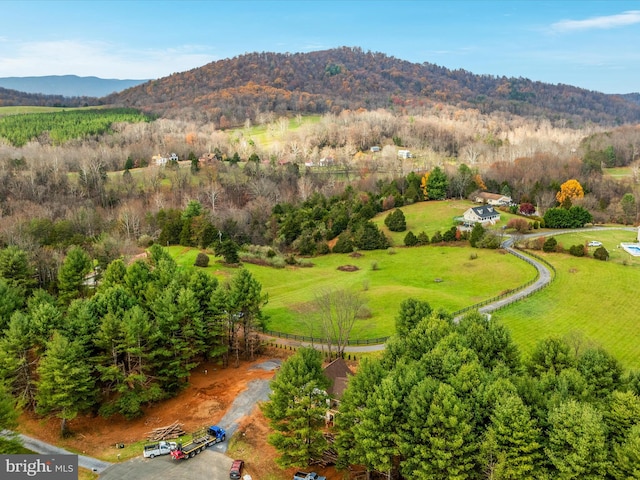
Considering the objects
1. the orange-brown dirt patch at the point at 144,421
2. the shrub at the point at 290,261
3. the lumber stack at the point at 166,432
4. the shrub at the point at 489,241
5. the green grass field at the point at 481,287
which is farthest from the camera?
the shrub at the point at 290,261

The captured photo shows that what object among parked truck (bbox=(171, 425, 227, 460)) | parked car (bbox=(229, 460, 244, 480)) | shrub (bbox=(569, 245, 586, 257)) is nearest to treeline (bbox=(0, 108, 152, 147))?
parked truck (bbox=(171, 425, 227, 460))

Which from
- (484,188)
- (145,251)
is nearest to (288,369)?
(145,251)

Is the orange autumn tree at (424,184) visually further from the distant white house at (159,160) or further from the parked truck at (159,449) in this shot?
the parked truck at (159,449)

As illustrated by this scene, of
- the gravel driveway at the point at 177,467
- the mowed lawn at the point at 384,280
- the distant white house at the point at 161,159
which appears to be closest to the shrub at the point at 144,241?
the mowed lawn at the point at 384,280

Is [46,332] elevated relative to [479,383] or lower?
lower

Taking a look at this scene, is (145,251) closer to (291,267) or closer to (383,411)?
(291,267)

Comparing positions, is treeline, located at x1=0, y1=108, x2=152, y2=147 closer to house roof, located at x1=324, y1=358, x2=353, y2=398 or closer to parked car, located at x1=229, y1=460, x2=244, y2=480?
house roof, located at x1=324, y1=358, x2=353, y2=398

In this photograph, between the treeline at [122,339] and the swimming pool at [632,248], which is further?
the swimming pool at [632,248]
